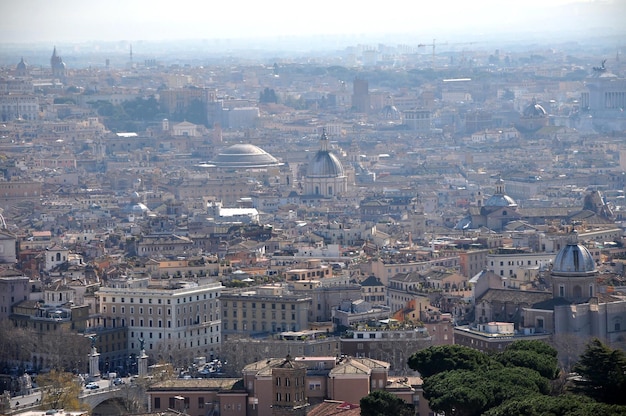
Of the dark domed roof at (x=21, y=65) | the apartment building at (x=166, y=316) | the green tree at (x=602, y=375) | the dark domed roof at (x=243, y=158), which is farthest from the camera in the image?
the dark domed roof at (x=21, y=65)

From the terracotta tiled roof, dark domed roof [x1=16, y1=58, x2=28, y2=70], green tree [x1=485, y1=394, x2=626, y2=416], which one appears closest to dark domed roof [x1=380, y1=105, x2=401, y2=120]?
dark domed roof [x1=16, y1=58, x2=28, y2=70]

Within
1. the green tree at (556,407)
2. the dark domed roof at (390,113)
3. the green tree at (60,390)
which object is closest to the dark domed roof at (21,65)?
the dark domed roof at (390,113)

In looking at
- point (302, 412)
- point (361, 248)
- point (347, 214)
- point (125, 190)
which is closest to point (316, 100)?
point (125, 190)

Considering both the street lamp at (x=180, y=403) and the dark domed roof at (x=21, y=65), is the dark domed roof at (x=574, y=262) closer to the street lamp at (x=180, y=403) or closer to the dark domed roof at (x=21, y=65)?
the street lamp at (x=180, y=403)

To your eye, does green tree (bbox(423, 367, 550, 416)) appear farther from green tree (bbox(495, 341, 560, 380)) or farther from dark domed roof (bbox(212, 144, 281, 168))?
dark domed roof (bbox(212, 144, 281, 168))

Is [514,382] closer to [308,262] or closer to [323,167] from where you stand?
[308,262]
